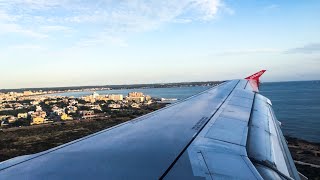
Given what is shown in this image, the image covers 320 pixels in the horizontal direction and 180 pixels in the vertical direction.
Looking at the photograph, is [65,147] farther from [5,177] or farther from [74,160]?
[5,177]

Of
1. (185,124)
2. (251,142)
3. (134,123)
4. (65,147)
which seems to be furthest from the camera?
(134,123)

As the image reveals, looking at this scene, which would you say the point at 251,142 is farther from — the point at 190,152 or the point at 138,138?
the point at 138,138

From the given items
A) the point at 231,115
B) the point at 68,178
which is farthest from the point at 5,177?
the point at 231,115

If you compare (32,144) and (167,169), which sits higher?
(167,169)

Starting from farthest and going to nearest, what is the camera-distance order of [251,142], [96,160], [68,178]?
[251,142], [96,160], [68,178]

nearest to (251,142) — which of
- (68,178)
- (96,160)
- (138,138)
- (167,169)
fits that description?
(138,138)

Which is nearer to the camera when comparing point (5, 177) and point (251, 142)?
point (5, 177)
